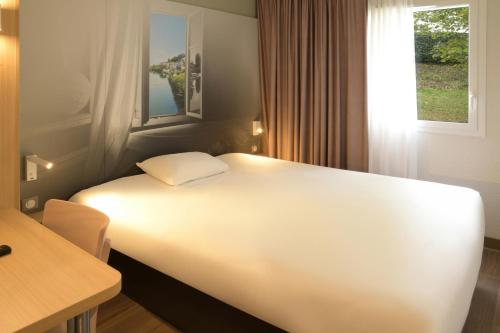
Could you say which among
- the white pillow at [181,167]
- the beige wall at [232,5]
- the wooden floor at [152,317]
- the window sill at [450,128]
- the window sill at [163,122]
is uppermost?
the beige wall at [232,5]

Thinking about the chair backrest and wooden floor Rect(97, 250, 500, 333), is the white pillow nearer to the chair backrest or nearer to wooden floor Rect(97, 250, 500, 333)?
wooden floor Rect(97, 250, 500, 333)

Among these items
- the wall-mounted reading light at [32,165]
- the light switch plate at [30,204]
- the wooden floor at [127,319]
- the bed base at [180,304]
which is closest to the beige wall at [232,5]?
the wall-mounted reading light at [32,165]

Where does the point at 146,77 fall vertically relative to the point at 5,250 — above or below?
above

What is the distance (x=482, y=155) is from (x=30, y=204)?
3284mm

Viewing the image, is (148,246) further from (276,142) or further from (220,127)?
(276,142)

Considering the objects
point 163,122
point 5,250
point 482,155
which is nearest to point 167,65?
point 163,122

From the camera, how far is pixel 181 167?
286 centimetres

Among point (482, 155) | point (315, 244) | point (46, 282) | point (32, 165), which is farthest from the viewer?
point (482, 155)

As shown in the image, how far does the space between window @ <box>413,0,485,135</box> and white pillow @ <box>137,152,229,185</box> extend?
185cm

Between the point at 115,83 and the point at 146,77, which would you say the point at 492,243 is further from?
the point at 115,83

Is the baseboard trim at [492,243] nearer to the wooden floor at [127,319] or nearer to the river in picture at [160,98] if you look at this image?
the wooden floor at [127,319]

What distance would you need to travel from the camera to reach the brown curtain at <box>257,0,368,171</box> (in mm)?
3568

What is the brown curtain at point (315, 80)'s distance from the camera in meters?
3.57

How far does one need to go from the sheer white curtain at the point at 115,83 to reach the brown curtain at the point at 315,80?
1.50 meters
